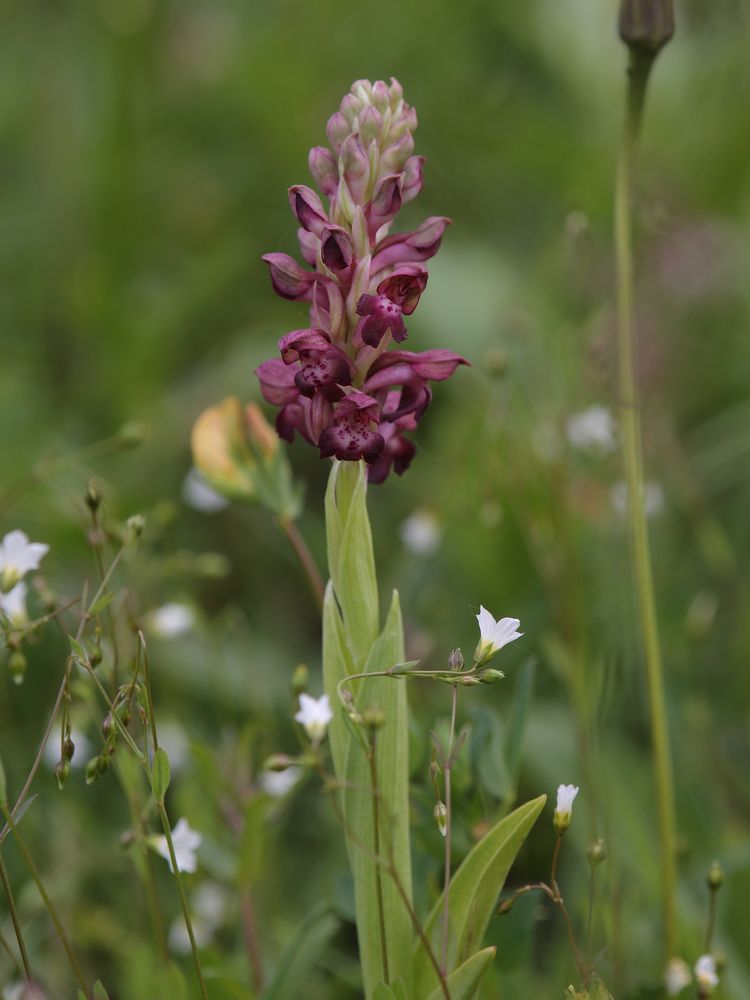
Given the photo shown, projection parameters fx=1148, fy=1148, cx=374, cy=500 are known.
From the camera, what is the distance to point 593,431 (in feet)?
5.12

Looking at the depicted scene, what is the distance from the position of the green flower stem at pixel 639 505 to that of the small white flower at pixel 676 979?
4 centimetres

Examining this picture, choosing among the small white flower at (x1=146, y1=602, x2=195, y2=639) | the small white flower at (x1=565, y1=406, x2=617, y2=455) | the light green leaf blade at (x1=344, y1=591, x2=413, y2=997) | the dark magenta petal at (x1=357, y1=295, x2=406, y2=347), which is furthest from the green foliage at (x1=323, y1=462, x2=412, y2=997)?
the small white flower at (x1=565, y1=406, x2=617, y2=455)

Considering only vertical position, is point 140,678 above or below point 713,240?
below

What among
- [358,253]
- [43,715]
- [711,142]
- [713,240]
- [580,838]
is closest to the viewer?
[358,253]

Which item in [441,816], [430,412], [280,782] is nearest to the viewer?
[441,816]

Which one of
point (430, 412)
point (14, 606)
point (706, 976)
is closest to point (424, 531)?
point (14, 606)

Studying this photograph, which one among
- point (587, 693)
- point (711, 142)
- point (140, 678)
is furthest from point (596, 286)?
point (140, 678)

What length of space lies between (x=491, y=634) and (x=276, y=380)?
260mm

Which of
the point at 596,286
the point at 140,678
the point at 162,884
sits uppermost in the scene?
the point at 596,286

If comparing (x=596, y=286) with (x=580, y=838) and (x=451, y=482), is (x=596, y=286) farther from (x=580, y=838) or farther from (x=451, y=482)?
(x=580, y=838)

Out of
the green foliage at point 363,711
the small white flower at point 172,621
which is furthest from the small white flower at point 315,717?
the small white flower at point 172,621

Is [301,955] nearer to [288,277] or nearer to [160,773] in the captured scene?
[160,773]

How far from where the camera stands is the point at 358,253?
859 mm

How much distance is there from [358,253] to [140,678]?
0.41 meters
